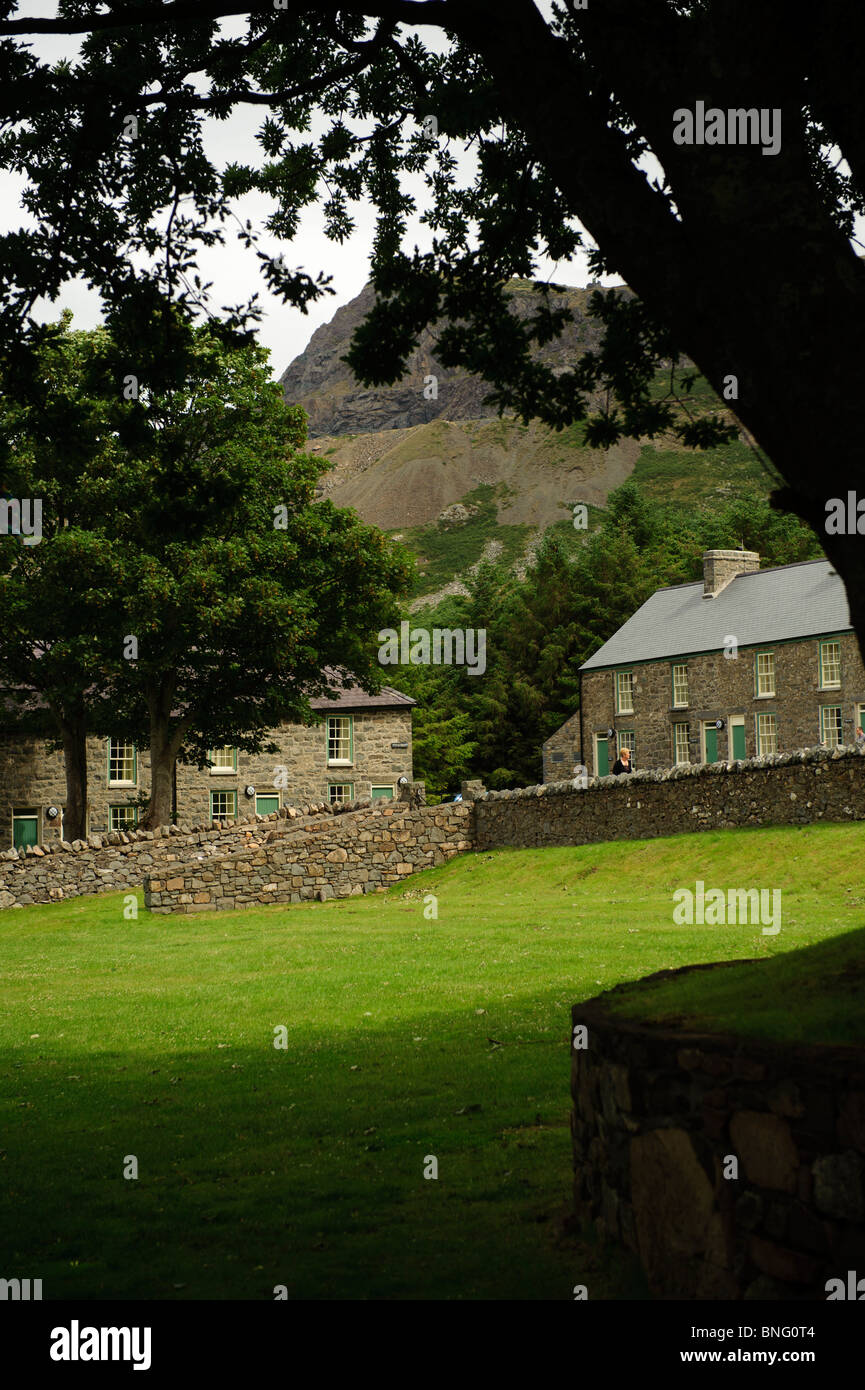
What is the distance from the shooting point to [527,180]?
36.7 feet

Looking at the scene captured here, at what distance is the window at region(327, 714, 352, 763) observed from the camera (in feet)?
169

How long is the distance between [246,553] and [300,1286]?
30610mm

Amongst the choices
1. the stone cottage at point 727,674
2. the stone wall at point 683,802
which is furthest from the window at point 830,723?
the stone wall at point 683,802

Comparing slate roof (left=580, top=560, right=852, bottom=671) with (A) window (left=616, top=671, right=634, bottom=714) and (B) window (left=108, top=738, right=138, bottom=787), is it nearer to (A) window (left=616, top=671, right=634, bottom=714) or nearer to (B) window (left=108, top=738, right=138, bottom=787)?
(A) window (left=616, top=671, right=634, bottom=714)

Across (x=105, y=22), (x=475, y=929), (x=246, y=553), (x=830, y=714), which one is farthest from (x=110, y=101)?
(x=830, y=714)

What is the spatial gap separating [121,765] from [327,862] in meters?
19.1

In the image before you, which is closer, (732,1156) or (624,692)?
(732,1156)

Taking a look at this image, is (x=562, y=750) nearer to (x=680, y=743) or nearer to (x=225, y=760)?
(x=680, y=743)

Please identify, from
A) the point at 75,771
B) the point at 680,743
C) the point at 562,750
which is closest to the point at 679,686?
the point at 680,743

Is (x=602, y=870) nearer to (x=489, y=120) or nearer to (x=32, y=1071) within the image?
(x=32, y=1071)

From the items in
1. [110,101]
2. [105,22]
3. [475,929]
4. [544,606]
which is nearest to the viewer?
[105,22]

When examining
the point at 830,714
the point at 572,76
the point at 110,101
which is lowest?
the point at 830,714

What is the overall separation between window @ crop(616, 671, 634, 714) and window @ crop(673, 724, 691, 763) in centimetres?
276

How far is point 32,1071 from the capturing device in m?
12.4
